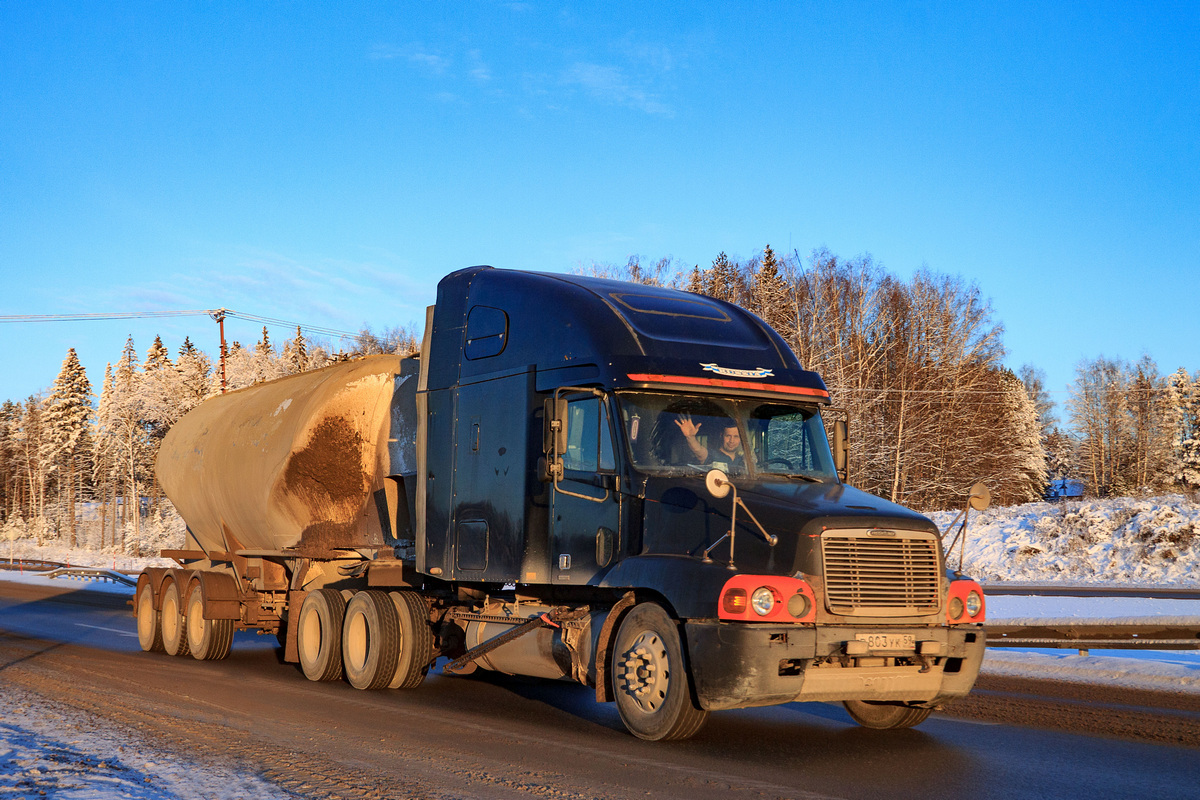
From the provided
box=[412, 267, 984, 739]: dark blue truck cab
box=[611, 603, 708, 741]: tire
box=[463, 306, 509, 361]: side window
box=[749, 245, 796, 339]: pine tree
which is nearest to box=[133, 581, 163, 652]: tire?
box=[412, 267, 984, 739]: dark blue truck cab

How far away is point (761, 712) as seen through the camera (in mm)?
→ 10078

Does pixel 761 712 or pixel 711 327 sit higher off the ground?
pixel 711 327

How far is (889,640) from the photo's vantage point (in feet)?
25.5

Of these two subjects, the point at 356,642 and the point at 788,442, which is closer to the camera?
the point at 788,442

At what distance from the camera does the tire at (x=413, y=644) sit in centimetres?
1176

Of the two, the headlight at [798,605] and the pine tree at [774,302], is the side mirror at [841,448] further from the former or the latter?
the pine tree at [774,302]

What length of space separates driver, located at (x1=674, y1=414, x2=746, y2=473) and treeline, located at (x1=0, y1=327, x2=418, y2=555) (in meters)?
38.5

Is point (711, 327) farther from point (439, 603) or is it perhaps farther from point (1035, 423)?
point (1035, 423)

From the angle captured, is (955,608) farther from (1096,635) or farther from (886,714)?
(1096,635)

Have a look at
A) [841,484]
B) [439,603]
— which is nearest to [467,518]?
[439,603]

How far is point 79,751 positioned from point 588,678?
151 inches

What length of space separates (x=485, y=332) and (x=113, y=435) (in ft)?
252

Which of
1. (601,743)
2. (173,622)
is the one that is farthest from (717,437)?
(173,622)

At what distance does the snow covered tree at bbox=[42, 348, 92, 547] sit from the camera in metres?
95.1
